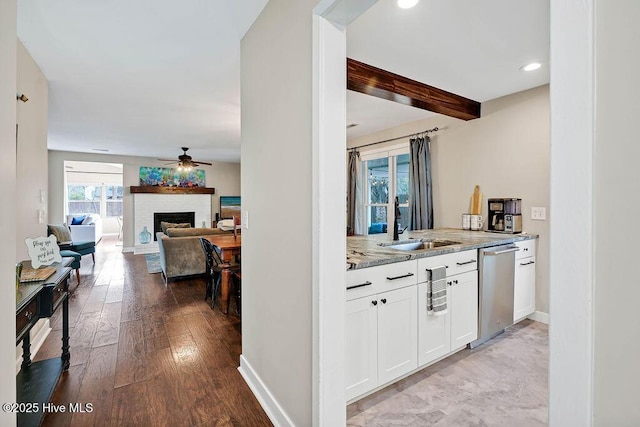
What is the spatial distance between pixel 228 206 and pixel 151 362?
7133mm

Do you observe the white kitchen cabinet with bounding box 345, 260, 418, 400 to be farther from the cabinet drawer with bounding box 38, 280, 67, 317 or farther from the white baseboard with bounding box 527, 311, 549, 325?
the white baseboard with bounding box 527, 311, 549, 325

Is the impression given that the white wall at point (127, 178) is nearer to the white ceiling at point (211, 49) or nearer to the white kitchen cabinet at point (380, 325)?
the white ceiling at point (211, 49)

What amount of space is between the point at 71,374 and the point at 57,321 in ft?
4.55

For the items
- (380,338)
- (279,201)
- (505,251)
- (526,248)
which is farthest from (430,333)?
(526,248)

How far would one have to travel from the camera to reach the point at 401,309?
6.34 ft

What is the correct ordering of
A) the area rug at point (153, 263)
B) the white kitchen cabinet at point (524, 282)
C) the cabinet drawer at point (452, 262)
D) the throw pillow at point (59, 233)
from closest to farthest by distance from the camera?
the cabinet drawer at point (452, 262), the white kitchen cabinet at point (524, 282), the throw pillow at point (59, 233), the area rug at point (153, 263)

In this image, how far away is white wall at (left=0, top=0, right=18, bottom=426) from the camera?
3.19 feet

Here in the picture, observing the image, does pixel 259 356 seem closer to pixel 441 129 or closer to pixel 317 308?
pixel 317 308

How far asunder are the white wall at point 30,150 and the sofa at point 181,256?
1803 millimetres

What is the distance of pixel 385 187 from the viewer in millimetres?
5277

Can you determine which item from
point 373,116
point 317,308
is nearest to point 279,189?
point 317,308

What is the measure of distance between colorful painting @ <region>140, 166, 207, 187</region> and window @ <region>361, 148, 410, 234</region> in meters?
5.41

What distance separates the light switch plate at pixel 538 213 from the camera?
3080mm

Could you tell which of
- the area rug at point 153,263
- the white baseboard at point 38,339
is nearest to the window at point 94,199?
the area rug at point 153,263
